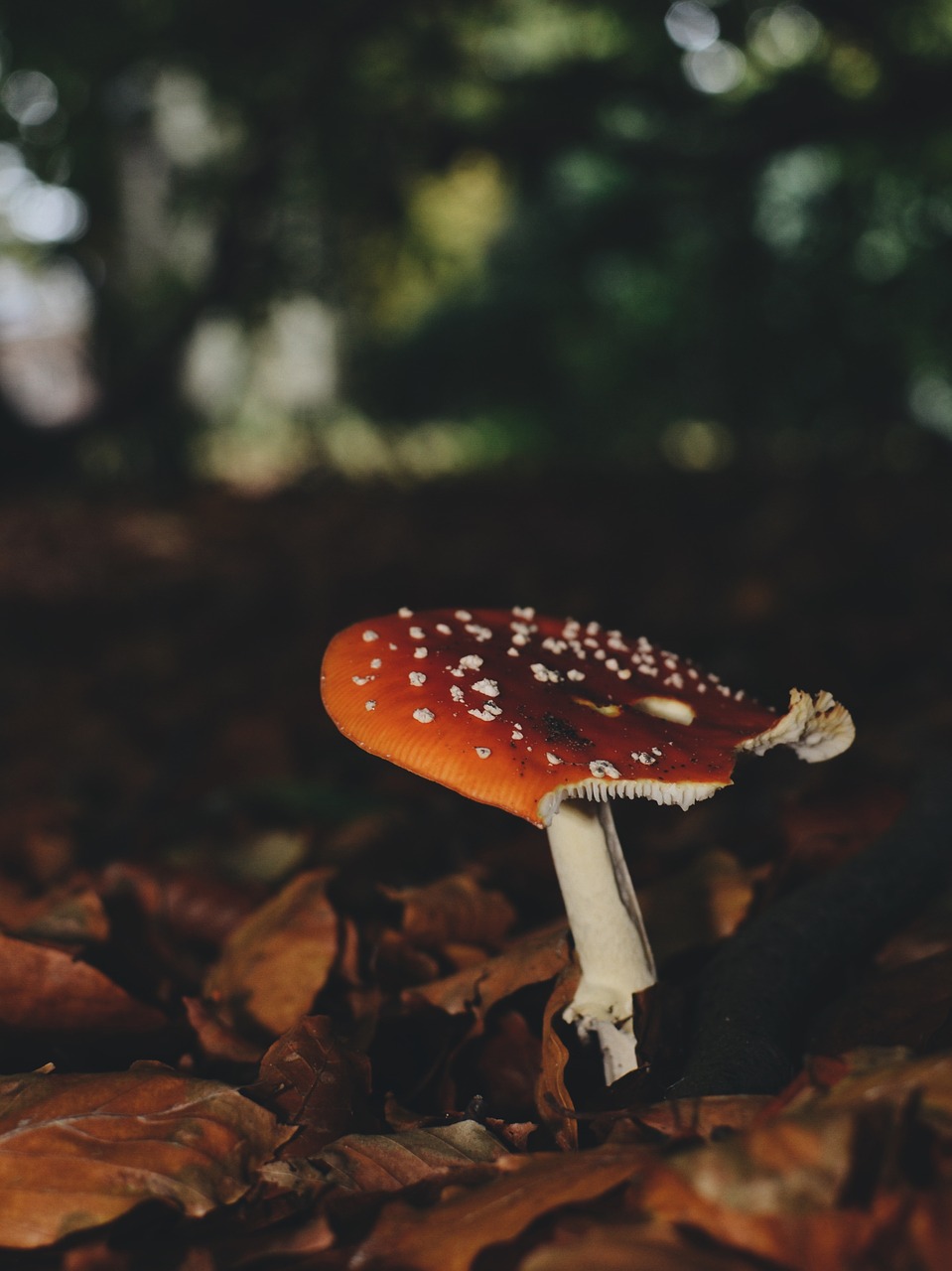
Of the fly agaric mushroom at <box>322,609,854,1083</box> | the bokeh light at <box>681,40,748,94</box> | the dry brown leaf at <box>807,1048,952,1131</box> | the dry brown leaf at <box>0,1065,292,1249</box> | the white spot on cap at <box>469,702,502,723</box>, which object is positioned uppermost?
the bokeh light at <box>681,40,748,94</box>

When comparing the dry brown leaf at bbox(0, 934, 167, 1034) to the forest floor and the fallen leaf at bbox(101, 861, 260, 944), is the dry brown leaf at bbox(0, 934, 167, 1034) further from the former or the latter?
the fallen leaf at bbox(101, 861, 260, 944)

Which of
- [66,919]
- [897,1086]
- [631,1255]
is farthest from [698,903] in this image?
[66,919]

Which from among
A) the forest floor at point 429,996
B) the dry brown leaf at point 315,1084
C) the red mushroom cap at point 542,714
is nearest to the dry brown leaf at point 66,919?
the forest floor at point 429,996

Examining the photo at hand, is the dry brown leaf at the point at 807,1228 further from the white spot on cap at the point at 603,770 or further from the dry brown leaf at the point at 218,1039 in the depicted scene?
the dry brown leaf at the point at 218,1039

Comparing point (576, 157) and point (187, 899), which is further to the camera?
point (576, 157)

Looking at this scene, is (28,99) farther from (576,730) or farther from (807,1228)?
(807,1228)

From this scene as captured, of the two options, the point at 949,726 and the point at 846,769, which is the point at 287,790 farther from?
the point at 949,726

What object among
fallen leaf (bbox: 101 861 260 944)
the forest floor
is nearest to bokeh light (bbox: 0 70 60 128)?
the forest floor
